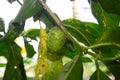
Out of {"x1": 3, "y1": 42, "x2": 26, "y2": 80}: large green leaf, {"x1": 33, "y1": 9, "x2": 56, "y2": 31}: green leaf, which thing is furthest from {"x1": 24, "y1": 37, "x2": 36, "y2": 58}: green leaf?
{"x1": 33, "y1": 9, "x2": 56, "y2": 31}: green leaf

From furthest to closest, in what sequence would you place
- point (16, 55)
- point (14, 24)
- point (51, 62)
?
1. point (16, 55)
2. point (14, 24)
3. point (51, 62)

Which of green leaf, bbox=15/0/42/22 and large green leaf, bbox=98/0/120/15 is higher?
green leaf, bbox=15/0/42/22

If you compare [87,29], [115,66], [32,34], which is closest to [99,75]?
[115,66]

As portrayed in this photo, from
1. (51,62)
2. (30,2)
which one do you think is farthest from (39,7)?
(51,62)

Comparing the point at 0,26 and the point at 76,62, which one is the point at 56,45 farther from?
the point at 0,26

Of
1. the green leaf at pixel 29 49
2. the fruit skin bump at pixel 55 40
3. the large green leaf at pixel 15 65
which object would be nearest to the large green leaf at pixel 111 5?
the fruit skin bump at pixel 55 40

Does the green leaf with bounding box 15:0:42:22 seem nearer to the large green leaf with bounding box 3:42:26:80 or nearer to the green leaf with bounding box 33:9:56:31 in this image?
the green leaf with bounding box 33:9:56:31

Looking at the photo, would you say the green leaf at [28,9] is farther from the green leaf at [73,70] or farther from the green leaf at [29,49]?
the green leaf at [29,49]
